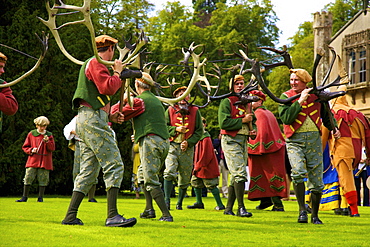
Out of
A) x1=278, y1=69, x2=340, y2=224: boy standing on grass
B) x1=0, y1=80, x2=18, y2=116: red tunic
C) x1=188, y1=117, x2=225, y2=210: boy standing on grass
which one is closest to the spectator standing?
x1=188, y1=117, x2=225, y2=210: boy standing on grass

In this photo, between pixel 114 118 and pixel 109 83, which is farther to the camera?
pixel 114 118

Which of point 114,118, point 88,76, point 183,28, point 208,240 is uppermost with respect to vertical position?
point 183,28

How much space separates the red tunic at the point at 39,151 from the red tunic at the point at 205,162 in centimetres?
396

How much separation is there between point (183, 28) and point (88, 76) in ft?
113

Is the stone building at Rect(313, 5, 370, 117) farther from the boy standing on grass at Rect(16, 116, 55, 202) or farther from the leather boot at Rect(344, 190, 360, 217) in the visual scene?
the leather boot at Rect(344, 190, 360, 217)

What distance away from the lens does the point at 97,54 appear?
7.08 m

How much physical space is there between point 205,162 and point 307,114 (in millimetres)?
4979

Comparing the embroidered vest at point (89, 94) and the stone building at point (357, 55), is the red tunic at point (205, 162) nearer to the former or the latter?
the embroidered vest at point (89, 94)

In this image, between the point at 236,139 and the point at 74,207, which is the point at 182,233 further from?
the point at 236,139

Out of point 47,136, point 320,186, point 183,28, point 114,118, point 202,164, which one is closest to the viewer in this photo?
point 114,118

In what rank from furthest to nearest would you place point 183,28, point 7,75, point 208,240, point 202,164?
point 183,28
point 7,75
point 202,164
point 208,240

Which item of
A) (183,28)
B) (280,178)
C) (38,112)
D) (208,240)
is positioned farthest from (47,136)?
(183,28)

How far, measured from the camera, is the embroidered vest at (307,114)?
29.2 ft

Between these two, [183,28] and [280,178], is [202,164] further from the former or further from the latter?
[183,28]
